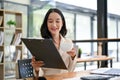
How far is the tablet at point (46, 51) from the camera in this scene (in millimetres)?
1252

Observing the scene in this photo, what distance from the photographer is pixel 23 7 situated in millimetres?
5859

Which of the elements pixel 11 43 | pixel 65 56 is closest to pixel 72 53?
pixel 65 56

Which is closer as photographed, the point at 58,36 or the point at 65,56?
the point at 65,56

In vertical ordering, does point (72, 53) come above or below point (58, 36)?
below

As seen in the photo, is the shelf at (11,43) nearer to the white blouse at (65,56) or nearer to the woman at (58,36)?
the woman at (58,36)

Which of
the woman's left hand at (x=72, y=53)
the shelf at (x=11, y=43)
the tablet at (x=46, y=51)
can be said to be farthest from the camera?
the shelf at (x=11, y=43)

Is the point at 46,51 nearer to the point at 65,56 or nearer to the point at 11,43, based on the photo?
the point at 65,56

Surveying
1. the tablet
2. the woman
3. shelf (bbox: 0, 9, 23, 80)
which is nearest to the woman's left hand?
the woman

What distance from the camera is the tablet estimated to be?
1.25 meters

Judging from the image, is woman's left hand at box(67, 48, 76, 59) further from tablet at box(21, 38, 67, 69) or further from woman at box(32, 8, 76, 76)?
tablet at box(21, 38, 67, 69)

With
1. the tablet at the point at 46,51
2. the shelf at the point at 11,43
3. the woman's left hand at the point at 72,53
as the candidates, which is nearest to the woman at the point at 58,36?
the woman's left hand at the point at 72,53

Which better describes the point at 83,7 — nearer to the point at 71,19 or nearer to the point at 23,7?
the point at 71,19

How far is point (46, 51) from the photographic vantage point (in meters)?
1.30

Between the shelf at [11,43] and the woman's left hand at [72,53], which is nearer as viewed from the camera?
the woman's left hand at [72,53]
